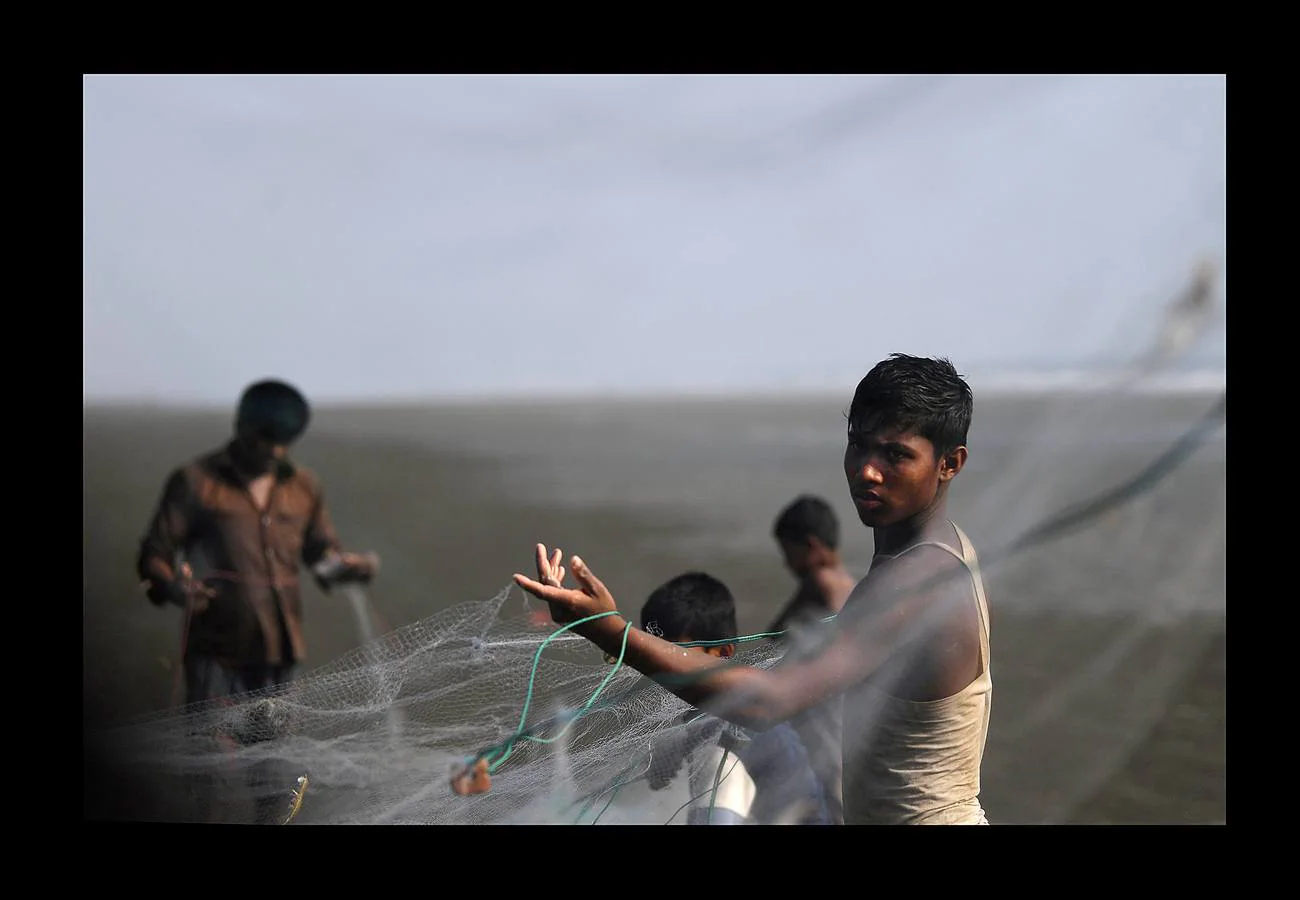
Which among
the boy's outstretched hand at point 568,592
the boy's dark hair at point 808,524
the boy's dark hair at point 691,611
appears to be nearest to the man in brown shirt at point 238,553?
the boy's dark hair at point 808,524

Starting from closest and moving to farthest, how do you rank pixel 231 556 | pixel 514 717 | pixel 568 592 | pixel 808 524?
1. pixel 568 592
2. pixel 514 717
3. pixel 808 524
4. pixel 231 556

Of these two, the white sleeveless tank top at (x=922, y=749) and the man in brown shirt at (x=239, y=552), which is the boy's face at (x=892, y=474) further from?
the man in brown shirt at (x=239, y=552)

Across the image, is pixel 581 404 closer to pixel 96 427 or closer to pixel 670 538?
pixel 96 427

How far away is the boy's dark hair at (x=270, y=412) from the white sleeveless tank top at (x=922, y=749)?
10.7 feet

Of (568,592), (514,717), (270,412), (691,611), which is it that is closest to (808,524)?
(691,611)

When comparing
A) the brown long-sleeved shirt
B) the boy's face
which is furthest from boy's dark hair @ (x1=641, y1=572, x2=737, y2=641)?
the brown long-sleeved shirt

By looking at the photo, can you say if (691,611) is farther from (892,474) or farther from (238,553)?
(238,553)

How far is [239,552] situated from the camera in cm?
483

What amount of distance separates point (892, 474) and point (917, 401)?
0.15 meters

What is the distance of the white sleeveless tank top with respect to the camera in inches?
87.5

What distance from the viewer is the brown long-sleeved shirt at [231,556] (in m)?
4.73

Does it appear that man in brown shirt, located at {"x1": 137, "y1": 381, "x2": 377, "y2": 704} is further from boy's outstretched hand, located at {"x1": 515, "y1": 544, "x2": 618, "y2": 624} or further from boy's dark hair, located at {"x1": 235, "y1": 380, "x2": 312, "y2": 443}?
boy's outstretched hand, located at {"x1": 515, "y1": 544, "x2": 618, "y2": 624}
